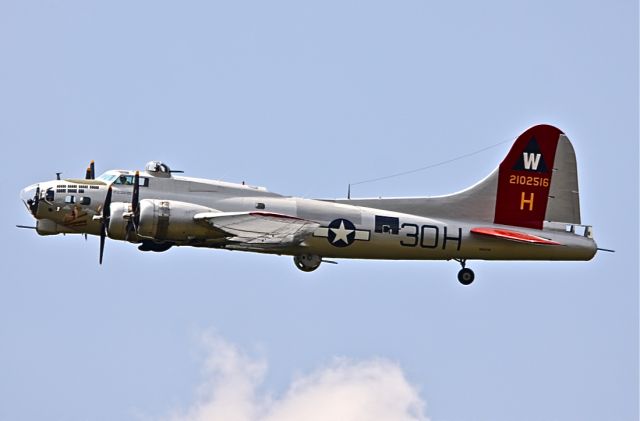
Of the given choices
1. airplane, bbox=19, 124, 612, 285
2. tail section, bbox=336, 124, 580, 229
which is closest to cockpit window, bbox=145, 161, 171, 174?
airplane, bbox=19, 124, 612, 285

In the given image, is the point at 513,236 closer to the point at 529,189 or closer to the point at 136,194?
the point at 529,189

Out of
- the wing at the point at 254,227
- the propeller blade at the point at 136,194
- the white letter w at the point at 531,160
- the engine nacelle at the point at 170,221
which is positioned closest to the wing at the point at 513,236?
the white letter w at the point at 531,160

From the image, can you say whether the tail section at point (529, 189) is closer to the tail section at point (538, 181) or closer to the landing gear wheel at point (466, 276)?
the tail section at point (538, 181)

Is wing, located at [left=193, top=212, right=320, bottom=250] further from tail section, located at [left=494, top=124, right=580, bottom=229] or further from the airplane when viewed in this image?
tail section, located at [left=494, top=124, right=580, bottom=229]

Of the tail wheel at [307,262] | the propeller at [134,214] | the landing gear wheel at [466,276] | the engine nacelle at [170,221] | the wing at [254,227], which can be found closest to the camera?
the engine nacelle at [170,221]

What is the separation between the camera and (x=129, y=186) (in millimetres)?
39812

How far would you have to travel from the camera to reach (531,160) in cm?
4316

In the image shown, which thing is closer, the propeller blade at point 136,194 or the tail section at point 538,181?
the propeller blade at point 136,194

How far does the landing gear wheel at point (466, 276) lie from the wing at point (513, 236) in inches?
57.8

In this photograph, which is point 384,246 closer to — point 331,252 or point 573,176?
point 331,252

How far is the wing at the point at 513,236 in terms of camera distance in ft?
136

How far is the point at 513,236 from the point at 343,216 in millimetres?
5155

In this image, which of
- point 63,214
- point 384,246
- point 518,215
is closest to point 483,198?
point 518,215

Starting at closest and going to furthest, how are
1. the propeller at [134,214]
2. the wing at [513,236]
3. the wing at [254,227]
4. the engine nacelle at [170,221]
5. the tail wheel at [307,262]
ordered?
the engine nacelle at [170,221]
the propeller at [134,214]
the wing at [254,227]
the tail wheel at [307,262]
the wing at [513,236]
